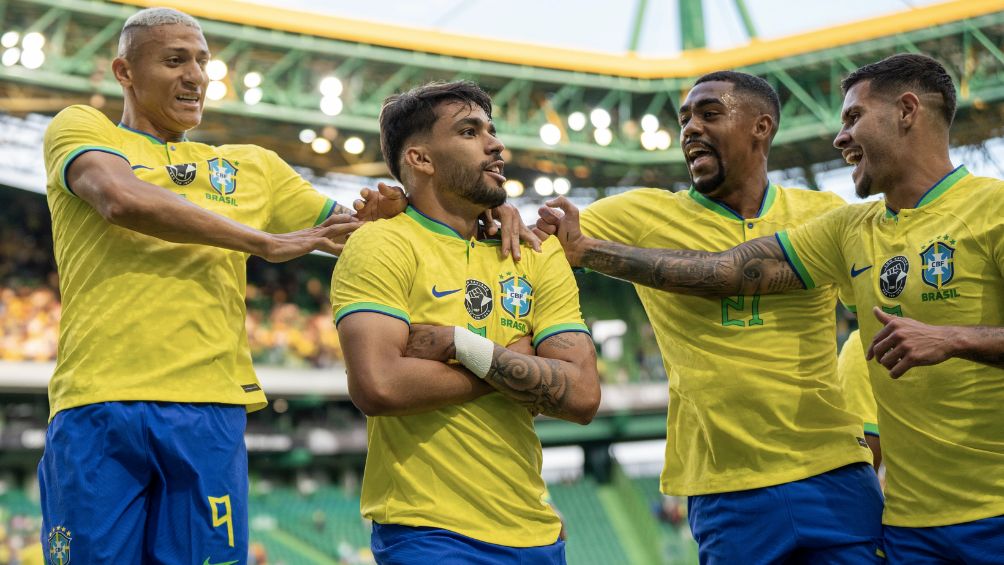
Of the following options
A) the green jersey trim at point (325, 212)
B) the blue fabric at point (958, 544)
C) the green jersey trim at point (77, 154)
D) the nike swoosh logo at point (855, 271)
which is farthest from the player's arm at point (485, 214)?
the blue fabric at point (958, 544)

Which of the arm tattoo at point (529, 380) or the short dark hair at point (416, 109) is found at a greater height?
the short dark hair at point (416, 109)

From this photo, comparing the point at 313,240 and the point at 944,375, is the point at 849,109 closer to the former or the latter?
the point at 944,375

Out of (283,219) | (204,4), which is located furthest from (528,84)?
(283,219)

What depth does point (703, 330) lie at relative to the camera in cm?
462

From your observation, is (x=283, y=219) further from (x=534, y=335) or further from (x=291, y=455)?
(x=291, y=455)

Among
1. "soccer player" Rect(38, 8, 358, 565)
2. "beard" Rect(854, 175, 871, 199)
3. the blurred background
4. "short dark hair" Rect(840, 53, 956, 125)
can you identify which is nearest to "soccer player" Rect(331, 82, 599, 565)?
"soccer player" Rect(38, 8, 358, 565)

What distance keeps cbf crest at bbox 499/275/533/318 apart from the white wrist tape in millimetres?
302

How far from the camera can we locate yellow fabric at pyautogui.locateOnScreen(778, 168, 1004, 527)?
383 centimetres

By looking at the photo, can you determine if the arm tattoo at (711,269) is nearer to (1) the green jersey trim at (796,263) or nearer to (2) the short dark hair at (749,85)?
(1) the green jersey trim at (796,263)

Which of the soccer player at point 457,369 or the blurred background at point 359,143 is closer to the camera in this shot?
the soccer player at point 457,369

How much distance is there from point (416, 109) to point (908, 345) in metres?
1.95

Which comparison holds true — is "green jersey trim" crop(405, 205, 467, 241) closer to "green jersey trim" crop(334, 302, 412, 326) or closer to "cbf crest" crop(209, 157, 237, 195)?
"green jersey trim" crop(334, 302, 412, 326)

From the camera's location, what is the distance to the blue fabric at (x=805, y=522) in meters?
4.19

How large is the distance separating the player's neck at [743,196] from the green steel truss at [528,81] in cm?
1746
